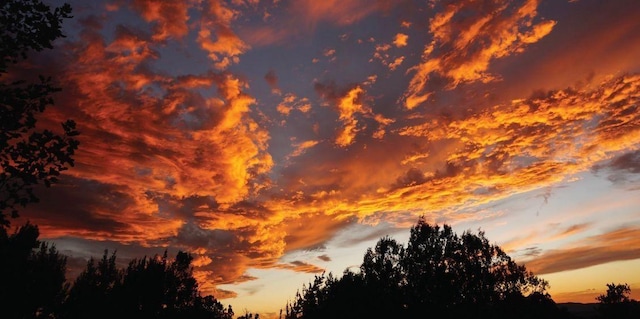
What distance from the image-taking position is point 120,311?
47250 millimetres

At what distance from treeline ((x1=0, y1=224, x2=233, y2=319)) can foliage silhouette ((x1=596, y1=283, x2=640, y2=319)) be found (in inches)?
2901

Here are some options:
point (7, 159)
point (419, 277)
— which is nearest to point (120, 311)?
point (419, 277)

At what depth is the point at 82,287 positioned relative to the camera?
164ft

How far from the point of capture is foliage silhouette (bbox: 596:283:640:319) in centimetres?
6353

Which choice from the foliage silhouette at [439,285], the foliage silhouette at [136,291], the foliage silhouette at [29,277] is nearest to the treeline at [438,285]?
the foliage silhouette at [439,285]

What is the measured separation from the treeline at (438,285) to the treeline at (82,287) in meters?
25.8

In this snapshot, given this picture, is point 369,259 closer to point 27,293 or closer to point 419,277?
point 419,277

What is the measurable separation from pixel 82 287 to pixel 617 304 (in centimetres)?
8791

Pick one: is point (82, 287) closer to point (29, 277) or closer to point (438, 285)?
point (29, 277)

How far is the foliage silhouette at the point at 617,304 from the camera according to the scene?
63531 millimetres

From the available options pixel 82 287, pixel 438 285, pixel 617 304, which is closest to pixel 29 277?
pixel 82 287

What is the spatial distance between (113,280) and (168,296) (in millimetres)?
8367

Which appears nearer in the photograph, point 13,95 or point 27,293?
point 13,95

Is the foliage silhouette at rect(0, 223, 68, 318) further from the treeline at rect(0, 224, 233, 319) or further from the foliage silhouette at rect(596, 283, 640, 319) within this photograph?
the foliage silhouette at rect(596, 283, 640, 319)
